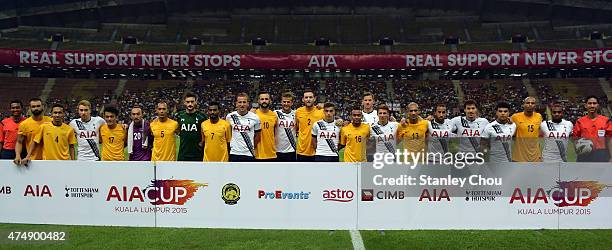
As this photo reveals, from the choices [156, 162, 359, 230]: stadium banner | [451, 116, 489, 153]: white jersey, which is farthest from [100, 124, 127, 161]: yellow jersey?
[451, 116, 489, 153]: white jersey

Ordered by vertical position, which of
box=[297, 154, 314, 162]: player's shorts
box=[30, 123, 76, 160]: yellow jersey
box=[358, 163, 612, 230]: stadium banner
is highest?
box=[30, 123, 76, 160]: yellow jersey

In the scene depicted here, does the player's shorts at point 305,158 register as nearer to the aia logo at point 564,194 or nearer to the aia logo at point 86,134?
the aia logo at point 564,194

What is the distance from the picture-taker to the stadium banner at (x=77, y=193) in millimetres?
6762

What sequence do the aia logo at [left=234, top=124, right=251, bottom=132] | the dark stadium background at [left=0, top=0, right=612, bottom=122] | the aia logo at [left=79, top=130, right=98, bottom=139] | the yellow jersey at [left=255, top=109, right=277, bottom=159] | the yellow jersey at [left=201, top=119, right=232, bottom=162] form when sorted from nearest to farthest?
the yellow jersey at [left=201, top=119, right=232, bottom=162] < the aia logo at [left=234, top=124, right=251, bottom=132] < the aia logo at [left=79, top=130, right=98, bottom=139] < the yellow jersey at [left=255, top=109, right=277, bottom=159] < the dark stadium background at [left=0, top=0, right=612, bottom=122]

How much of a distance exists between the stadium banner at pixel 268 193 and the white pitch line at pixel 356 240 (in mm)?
101

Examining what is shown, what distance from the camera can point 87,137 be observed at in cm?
791

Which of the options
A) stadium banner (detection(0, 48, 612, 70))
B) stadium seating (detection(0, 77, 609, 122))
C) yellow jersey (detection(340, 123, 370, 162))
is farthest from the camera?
stadium seating (detection(0, 77, 609, 122))

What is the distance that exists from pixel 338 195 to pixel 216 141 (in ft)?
7.49

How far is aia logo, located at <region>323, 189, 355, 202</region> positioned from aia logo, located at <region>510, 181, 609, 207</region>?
2.28 meters

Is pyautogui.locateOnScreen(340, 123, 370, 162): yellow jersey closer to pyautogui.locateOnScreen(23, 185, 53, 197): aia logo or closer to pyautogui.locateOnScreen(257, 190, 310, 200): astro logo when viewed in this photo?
pyautogui.locateOnScreen(257, 190, 310, 200): astro logo

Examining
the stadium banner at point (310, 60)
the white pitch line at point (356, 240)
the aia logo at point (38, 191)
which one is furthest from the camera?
the stadium banner at point (310, 60)

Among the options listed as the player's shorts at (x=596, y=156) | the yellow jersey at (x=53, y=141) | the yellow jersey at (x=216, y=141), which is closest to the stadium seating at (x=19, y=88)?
the yellow jersey at (x=53, y=141)

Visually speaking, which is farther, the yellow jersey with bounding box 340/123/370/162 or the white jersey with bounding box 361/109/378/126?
the white jersey with bounding box 361/109/378/126

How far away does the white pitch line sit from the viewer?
6.01m
